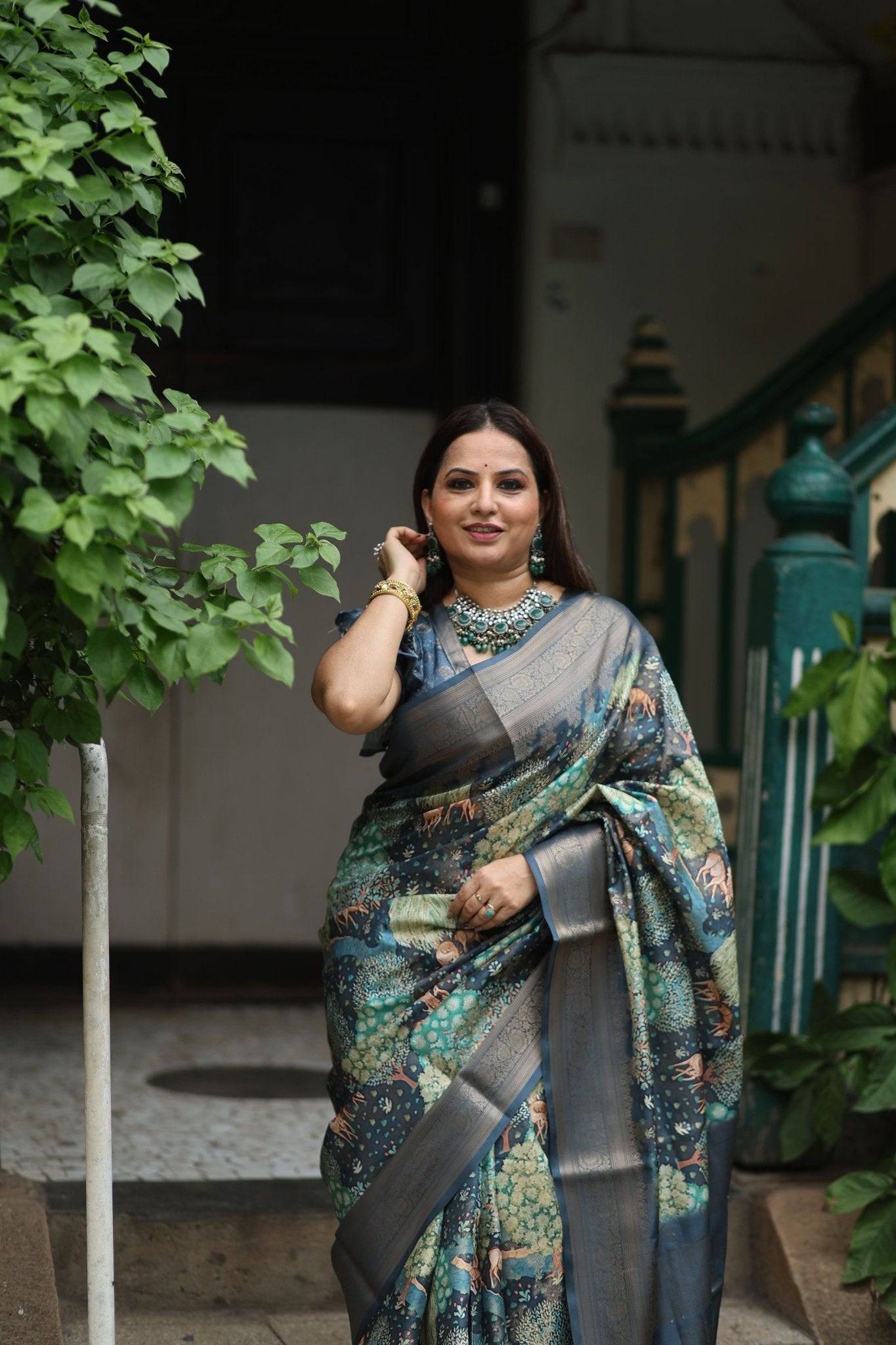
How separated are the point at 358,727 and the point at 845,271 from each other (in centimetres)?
310

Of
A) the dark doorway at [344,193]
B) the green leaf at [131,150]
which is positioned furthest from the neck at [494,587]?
the dark doorway at [344,193]

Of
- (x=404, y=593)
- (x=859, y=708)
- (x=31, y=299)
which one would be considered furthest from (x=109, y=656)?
(x=859, y=708)

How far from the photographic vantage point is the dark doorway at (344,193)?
5.18 m

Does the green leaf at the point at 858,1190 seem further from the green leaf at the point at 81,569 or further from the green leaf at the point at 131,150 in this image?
the green leaf at the point at 131,150

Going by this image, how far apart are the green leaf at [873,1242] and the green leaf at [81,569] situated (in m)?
2.12

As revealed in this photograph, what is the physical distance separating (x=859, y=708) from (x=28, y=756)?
169cm

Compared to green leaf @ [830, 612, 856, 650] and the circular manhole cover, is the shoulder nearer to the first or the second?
green leaf @ [830, 612, 856, 650]

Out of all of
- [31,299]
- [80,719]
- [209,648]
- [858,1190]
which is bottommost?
[858,1190]

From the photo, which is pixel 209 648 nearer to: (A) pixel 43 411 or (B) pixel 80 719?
(B) pixel 80 719

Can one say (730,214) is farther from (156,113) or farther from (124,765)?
(124,765)

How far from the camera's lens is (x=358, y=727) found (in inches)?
114

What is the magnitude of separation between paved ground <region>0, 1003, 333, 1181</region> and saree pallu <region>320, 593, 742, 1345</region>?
1.06m

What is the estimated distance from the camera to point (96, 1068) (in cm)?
249

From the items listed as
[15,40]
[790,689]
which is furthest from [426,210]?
[15,40]
